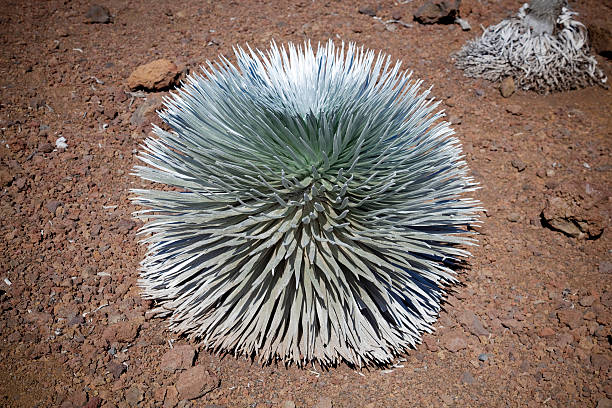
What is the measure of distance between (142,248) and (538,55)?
10.5 ft

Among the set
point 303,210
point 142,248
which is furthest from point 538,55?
point 142,248

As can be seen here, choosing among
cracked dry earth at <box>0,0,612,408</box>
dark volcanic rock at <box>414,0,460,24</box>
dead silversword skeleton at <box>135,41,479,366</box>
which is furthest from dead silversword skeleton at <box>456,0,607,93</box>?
dead silversword skeleton at <box>135,41,479,366</box>

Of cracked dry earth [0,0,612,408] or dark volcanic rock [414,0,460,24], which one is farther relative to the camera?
dark volcanic rock [414,0,460,24]

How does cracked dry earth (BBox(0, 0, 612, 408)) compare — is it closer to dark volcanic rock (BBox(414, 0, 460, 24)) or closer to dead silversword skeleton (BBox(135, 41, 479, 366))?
dark volcanic rock (BBox(414, 0, 460, 24))

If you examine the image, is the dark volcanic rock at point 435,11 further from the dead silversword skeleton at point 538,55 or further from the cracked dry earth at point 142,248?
the dead silversword skeleton at point 538,55

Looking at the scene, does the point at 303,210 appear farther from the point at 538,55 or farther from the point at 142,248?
the point at 538,55

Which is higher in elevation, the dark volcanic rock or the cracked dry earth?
the dark volcanic rock

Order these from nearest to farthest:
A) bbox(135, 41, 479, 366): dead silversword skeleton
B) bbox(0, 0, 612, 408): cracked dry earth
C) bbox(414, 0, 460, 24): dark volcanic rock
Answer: bbox(135, 41, 479, 366): dead silversword skeleton < bbox(0, 0, 612, 408): cracked dry earth < bbox(414, 0, 460, 24): dark volcanic rock

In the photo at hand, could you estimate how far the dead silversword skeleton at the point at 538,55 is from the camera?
378 centimetres

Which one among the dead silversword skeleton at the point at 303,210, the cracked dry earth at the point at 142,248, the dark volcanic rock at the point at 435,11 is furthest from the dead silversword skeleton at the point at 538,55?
the dead silversword skeleton at the point at 303,210

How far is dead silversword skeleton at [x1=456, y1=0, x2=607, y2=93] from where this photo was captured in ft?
12.4

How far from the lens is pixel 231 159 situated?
201 cm

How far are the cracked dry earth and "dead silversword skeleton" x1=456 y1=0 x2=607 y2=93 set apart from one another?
12 centimetres

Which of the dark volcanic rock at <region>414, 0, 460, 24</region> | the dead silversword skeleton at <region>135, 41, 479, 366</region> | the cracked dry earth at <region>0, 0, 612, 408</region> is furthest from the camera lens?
the dark volcanic rock at <region>414, 0, 460, 24</region>
